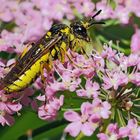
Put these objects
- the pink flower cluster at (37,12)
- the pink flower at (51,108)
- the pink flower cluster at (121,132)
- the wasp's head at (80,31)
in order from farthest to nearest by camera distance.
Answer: the pink flower cluster at (37,12) → the wasp's head at (80,31) → the pink flower at (51,108) → the pink flower cluster at (121,132)

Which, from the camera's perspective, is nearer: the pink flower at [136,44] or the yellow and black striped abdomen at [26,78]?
the yellow and black striped abdomen at [26,78]

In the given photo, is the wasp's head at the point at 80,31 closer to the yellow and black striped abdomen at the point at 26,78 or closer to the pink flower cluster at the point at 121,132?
the yellow and black striped abdomen at the point at 26,78

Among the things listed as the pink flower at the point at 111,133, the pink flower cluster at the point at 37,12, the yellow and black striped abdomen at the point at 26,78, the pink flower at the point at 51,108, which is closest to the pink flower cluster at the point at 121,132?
the pink flower at the point at 111,133

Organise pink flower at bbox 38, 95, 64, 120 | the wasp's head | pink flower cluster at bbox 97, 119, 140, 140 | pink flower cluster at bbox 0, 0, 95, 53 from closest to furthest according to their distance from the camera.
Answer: pink flower cluster at bbox 97, 119, 140, 140 → pink flower at bbox 38, 95, 64, 120 → the wasp's head → pink flower cluster at bbox 0, 0, 95, 53

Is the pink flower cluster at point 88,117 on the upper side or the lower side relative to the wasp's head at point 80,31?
lower

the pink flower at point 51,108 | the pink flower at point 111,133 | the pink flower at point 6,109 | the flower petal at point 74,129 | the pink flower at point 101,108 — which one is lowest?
the pink flower at point 111,133

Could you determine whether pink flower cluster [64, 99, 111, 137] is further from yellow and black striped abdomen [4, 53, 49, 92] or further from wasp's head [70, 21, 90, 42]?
wasp's head [70, 21, 90, 42]

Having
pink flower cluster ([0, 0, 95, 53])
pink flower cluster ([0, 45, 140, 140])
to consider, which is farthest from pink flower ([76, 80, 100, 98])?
pink flower cluster ([0, 0, 95, 53])
